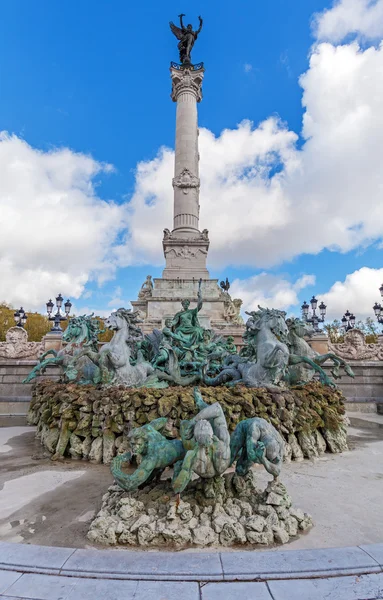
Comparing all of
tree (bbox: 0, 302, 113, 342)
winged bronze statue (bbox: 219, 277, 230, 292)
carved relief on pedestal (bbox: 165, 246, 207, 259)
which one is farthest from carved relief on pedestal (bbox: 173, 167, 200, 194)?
tree (bbox: 0, 302, 113, 342)

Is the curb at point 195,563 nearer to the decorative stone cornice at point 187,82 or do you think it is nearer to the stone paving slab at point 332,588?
the stone paving slab at point 332,588

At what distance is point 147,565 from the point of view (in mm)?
2418

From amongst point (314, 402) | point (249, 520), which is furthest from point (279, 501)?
point (314, 402)

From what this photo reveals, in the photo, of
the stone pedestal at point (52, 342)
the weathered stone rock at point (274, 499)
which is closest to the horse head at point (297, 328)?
the weathered stone rock at point (274, 499)

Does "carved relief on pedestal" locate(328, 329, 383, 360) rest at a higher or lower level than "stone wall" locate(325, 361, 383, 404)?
higher

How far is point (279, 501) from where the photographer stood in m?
3.17

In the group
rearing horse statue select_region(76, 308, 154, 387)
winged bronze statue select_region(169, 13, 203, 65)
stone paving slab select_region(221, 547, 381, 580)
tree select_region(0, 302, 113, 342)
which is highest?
winged bronze statue select_region(169, 13, 203, 65)

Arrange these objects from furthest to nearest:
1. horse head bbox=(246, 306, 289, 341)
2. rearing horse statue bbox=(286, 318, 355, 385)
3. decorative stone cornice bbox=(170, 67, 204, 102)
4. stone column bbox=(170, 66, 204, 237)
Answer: decorative stone cornice bbox=(170, 67, 204, 102), stone column bbox=(170, 66, 204, 237), rearing horse statue bbox=(286, 318, 355, 385), horse head bbox=(246, 306, 289, 341)

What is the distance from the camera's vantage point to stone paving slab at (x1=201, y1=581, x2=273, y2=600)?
2102 mm

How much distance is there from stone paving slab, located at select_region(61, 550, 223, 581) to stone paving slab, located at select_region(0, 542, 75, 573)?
0.08m

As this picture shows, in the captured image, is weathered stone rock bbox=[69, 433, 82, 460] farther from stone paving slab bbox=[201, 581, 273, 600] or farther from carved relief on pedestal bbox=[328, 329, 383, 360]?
carved relief on pedestal bbox=[328, 329, 383, 360]

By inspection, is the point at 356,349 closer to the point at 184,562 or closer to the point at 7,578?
the point at 184,562

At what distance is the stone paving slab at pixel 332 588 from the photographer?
2094 mm

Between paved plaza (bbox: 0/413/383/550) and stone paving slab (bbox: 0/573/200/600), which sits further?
paved plaza (bbox: 0/413/383/550)
